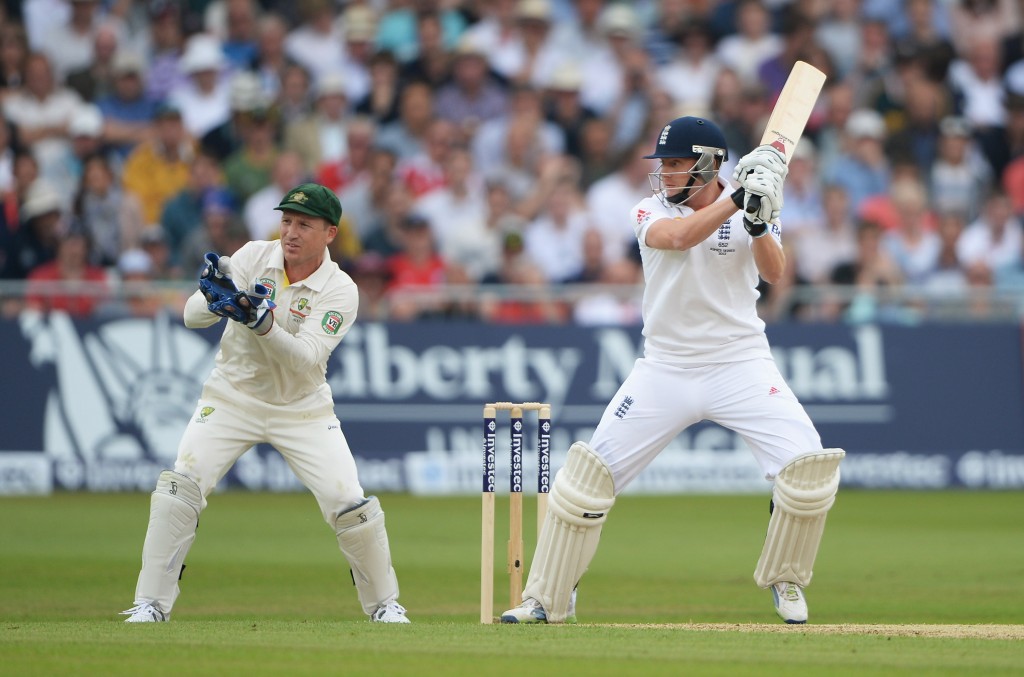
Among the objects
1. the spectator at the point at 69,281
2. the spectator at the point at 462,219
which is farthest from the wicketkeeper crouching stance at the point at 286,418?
the spectator at the point at 462,219

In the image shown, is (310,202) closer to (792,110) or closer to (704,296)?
(704,296)

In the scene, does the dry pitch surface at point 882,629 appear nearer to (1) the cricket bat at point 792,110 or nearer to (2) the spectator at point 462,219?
(1) the cricket bat at point 792,110

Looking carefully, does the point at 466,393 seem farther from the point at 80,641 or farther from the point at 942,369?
the point at 80,641

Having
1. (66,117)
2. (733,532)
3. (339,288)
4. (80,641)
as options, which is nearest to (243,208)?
(66,117)

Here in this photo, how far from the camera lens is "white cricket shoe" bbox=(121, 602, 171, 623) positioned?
7.10 meters

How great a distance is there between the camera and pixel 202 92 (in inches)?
650

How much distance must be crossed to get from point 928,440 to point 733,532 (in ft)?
12.1

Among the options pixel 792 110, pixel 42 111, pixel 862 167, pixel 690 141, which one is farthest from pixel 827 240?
pixel 690 141

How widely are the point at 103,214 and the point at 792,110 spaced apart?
9.18 m

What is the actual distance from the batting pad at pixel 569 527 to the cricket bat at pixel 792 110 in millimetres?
1659

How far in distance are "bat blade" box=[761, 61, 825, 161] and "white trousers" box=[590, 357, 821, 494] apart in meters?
1.03

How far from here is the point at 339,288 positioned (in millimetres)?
7473

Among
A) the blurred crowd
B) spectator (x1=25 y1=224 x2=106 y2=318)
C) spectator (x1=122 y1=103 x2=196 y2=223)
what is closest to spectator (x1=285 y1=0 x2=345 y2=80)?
the blurred crowd

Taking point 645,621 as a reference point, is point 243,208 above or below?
above
